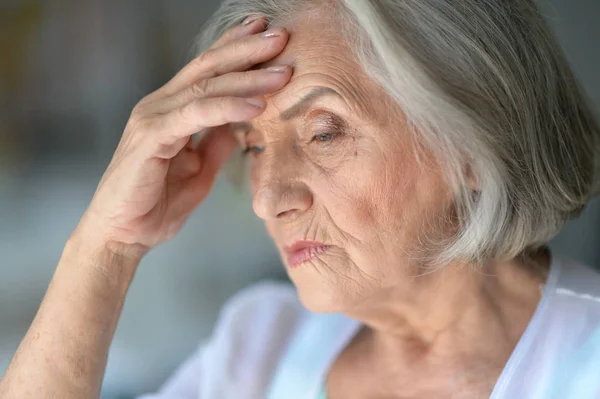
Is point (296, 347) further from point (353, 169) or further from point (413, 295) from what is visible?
point (353, 169)

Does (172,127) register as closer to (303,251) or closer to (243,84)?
(243,84)

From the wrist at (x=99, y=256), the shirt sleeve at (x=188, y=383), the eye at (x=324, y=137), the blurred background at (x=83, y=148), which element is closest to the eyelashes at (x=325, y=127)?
the eye at (x=324, y=137)

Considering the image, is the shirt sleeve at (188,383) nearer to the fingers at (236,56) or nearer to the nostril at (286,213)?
the nostril at (286,213)

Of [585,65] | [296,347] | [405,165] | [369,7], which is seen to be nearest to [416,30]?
[369,7]

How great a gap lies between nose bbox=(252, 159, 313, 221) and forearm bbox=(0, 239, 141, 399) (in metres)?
0.40

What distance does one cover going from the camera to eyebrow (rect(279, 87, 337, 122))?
1245 mm

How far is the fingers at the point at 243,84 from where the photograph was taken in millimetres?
1258

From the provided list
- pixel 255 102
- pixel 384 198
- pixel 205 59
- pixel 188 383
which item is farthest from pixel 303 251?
pixel 188 383

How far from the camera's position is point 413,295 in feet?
4.55

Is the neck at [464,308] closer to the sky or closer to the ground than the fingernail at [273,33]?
closer to the ground

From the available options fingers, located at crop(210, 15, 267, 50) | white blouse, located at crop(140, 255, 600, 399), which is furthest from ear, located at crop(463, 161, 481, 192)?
fingers, located at crop(210, 15, 267, 50)

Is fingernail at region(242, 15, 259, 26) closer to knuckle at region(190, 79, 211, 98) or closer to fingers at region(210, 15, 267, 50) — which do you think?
fingers at region(210, 15, 267, 50)

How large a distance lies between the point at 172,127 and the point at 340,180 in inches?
14.0

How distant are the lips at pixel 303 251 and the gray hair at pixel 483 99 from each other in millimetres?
244
